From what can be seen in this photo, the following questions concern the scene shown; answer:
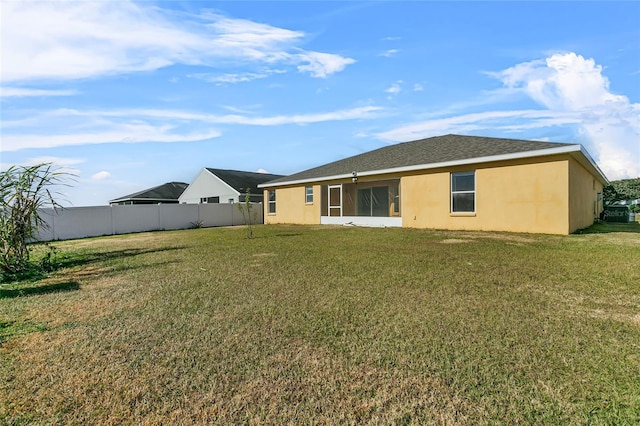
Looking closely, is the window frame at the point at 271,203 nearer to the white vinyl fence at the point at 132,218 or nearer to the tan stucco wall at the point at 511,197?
the white vinyl fence at the point at 132,218

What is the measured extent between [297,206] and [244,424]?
1961 centimetres

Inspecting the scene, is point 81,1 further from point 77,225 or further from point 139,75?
point 77,225

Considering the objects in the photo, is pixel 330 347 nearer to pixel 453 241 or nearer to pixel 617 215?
pixel 453 241

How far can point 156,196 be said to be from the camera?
107ft

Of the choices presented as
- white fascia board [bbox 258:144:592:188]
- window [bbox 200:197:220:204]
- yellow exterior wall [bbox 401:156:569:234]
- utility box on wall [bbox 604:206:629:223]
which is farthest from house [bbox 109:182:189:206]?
utility box on wall [bbox 604:206:629:223]

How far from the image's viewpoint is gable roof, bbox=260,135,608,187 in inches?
454

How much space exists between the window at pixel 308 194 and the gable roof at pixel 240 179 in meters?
8.19

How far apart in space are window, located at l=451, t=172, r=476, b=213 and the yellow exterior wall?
17 centimetres

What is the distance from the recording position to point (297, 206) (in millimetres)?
21703

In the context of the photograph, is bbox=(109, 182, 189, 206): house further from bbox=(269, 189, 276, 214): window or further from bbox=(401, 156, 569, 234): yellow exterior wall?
bbox=(401, 156, 569, 234): yellow exterior wall

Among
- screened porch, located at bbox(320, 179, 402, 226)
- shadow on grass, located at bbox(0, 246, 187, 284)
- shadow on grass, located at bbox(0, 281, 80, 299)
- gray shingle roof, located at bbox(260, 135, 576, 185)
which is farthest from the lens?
screened porch, located at bbox(320, 179, 402, 226)

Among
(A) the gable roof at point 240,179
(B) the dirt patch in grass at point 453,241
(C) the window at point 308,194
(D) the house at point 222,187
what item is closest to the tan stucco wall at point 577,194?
(B) the dirt patch in grass at point 453,241

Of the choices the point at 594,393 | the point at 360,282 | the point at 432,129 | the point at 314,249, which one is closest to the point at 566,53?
the point at 432,129

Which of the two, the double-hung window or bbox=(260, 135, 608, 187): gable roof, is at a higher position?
bbox=(260, 135, 608, 187): gable roof
